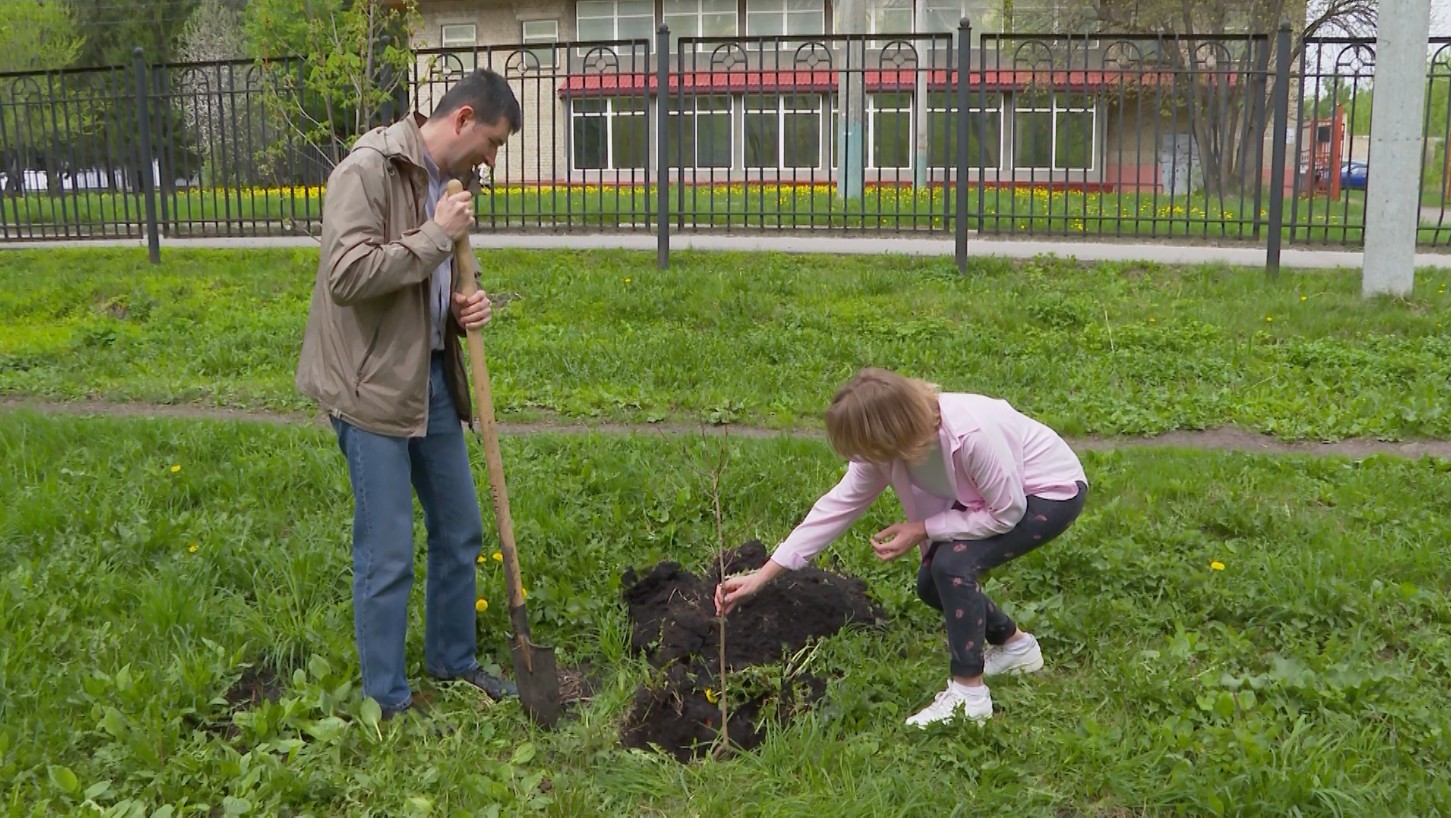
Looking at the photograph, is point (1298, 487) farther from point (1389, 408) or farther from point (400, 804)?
point (400, 804)

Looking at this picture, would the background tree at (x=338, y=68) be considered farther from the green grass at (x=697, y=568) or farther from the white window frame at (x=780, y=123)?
the green grass at (x=697, y=568)

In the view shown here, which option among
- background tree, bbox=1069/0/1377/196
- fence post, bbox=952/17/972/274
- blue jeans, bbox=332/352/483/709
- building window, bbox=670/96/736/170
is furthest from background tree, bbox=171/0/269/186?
blue jeans, bbox=332/352/483/709

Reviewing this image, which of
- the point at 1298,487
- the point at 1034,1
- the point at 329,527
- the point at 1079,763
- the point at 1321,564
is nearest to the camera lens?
the point at 1079,763

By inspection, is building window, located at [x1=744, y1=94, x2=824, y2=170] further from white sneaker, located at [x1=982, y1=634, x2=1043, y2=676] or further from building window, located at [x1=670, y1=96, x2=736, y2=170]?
white sneaker, located at [x1=982, y1=634, x2=1043, y2=676]

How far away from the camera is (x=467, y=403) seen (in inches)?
145

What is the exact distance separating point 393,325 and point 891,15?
31.8 m

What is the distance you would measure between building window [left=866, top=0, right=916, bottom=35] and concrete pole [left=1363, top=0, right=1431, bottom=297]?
24.0m

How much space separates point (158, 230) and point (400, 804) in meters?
11.2

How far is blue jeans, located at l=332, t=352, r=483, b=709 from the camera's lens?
3.38m

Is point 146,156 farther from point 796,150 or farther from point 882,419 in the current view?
point 882,419

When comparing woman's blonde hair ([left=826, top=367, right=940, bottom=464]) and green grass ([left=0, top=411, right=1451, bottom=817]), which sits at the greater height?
woman's blonde hair ([left=826, top=367, right=940, bottom=464])

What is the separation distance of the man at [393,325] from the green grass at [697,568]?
1.54ft

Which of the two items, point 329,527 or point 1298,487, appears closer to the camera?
point 329,527

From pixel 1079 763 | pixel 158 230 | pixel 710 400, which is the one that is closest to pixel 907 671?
pixel 1079 763
